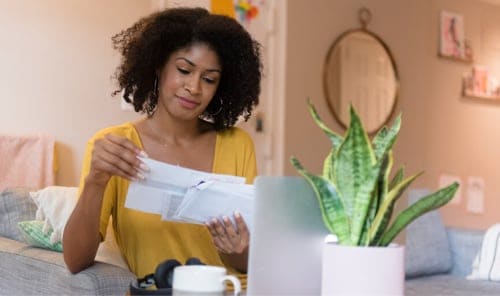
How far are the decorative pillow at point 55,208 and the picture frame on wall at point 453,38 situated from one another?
11.8 feet

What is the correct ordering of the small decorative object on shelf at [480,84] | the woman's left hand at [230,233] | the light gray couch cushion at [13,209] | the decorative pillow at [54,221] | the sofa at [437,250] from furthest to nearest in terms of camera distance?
the small decorative object on shelf at [480,84] < the sofa at [437,250] < the light gray couch cushion at [13,209] < the decorative pillow at [54,221] < the woman's left hand at [230,233]

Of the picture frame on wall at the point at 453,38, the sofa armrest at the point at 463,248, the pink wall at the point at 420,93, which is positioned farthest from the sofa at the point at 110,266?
the picture frame on wall at the point at 453,38

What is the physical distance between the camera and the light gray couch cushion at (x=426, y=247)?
2793 millimetres

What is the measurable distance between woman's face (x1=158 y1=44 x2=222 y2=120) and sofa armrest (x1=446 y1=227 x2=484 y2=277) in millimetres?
1543

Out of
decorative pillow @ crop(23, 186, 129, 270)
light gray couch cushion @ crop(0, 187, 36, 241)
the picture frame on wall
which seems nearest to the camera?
decorative pillow @ crop(23, 186, 129, 270)

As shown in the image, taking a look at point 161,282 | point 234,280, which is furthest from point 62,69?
point 234,280

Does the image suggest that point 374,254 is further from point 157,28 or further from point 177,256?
point 157,28

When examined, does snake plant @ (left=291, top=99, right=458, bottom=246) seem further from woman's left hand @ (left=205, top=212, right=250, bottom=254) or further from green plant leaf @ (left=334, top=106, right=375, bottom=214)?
woman's left hand @ (left=205, top=212, right=250, bottom=254)

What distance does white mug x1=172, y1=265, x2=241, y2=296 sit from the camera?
1047 mm

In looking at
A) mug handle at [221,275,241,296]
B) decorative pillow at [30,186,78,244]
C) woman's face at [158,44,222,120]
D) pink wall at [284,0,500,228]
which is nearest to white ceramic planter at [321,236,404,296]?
mug handle at [221,275,241,296]

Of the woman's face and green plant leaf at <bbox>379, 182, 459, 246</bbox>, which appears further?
the woman's face

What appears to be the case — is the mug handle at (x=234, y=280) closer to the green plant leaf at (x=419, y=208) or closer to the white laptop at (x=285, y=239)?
the white laptop at (x=285, y=239)

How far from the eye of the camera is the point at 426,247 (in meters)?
2.82

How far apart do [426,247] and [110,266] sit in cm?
161
